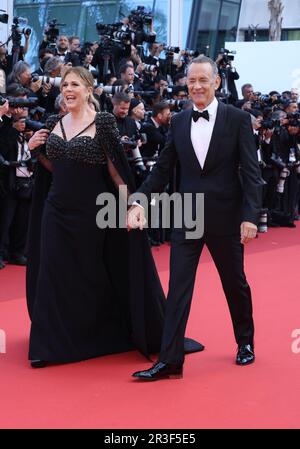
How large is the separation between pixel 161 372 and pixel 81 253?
35.5 inches

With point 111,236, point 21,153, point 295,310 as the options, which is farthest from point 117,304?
point 21,153

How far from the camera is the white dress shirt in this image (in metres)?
4.44

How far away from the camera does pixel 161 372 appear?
439cm

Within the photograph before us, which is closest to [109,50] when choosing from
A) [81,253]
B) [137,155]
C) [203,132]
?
[137,155]

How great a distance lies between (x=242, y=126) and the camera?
4426 millimetres

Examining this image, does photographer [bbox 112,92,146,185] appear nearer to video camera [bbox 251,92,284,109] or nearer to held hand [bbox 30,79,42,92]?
held hand [bbox 30,79,42,92]

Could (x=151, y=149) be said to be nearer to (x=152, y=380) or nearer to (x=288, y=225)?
(x=288, y=225)

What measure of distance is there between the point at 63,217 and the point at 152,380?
1080mm

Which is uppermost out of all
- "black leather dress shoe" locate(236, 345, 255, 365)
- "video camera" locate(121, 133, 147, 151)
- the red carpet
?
"video camera" locate(121, 133, 147, 151)

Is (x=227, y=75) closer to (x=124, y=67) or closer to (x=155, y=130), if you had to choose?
(x=124, y=67)

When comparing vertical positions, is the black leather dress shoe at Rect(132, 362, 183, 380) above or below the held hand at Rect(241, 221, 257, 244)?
below

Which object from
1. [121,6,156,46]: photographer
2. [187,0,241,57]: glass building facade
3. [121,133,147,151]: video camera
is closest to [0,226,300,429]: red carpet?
[121,133,147,151]: video camera

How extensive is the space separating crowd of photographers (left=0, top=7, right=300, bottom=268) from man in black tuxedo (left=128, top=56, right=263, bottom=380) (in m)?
0.79

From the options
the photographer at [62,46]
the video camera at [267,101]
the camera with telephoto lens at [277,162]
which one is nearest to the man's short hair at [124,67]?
the photographer at [62,46]
